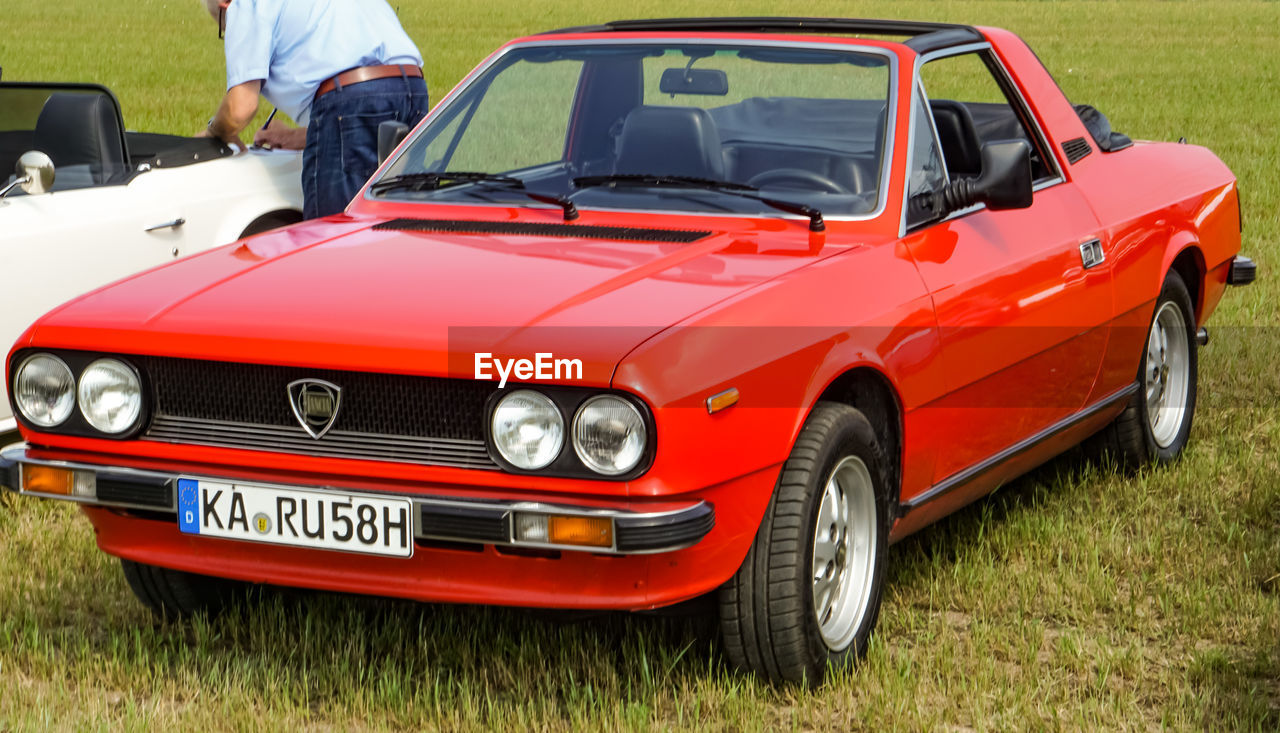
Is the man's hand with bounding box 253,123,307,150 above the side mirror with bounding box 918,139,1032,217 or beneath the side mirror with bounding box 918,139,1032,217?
beneath

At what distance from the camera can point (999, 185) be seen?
15.0ft

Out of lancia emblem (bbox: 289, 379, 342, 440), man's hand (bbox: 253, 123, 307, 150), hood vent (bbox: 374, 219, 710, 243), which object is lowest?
man's hand (bbox: 253, 123, 307, 150)

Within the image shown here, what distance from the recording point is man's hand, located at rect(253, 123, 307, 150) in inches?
284

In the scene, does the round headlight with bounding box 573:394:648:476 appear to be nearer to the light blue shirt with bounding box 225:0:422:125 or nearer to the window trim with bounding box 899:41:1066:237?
the window trim with bounding box 899:41:1066:237

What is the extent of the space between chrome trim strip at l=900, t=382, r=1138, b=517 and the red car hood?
0.68 metres

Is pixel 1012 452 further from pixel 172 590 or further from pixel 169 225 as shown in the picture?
pixel 169 225

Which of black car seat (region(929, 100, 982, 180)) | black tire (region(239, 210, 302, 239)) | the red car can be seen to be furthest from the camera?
black tire (region(239, 210, 302, 239))

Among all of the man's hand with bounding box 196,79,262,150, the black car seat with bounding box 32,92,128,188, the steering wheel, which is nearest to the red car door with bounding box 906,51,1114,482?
the steering wheel

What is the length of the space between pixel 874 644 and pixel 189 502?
1651 millimetres

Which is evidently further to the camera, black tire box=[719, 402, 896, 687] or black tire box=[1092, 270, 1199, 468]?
black tire box=[1092, 270, 1199, 468]

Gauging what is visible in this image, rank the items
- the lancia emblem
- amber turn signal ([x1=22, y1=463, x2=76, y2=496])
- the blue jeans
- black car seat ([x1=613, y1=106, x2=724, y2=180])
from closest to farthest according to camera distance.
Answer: the lancia emblem < amber turn signal ([x1=22, y1=463, x2=76, y2=496]) < black car seat ([x1=613, y1=106, x2=724, y2=180]) < the blue jeans

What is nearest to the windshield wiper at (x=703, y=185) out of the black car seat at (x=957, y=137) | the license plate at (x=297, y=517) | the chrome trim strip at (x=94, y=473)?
the black car seat at (x=957, y=137)

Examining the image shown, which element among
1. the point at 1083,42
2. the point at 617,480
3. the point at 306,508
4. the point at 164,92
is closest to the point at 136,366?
the point at 306,508

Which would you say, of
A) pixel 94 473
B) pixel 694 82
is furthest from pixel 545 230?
pixel 94 473
